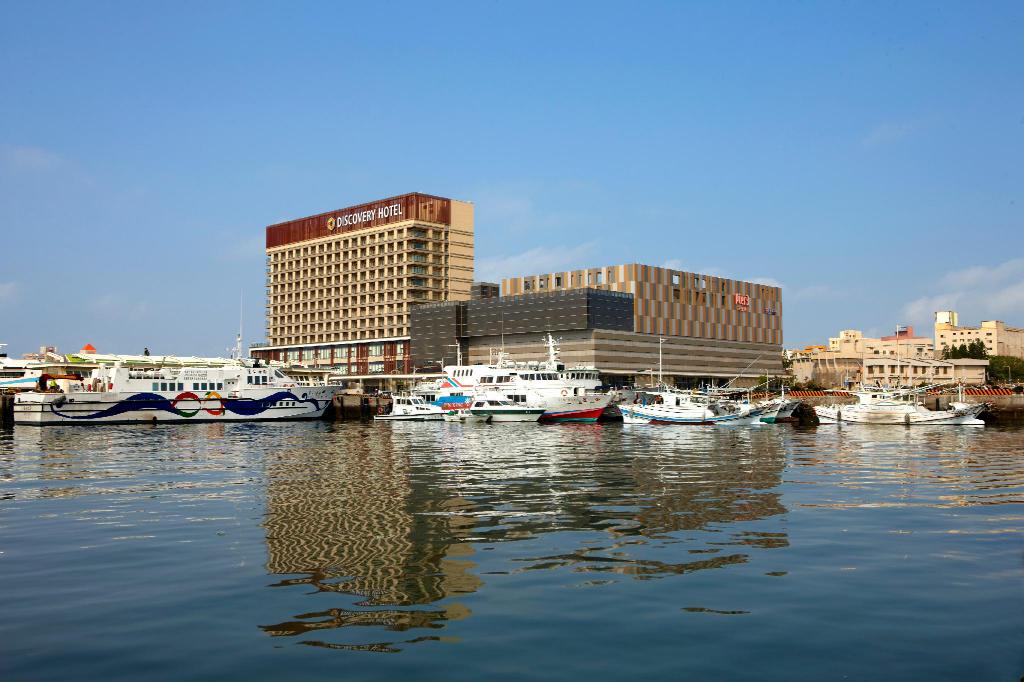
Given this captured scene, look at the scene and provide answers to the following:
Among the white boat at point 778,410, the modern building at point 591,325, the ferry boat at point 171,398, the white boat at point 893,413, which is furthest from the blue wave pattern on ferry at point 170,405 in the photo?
the modern building at point 591,325

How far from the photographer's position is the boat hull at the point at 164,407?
91625mm

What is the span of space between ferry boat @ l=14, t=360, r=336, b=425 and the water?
210 feet

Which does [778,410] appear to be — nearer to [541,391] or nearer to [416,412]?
[541,391]

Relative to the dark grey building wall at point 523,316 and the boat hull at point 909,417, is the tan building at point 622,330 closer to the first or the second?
the dark grey building wall at point 523,316

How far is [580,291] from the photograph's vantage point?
17850cm

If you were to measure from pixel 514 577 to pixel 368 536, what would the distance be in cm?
555

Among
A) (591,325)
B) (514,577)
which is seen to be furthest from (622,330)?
(514,577)

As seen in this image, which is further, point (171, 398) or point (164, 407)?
point (171, 398)

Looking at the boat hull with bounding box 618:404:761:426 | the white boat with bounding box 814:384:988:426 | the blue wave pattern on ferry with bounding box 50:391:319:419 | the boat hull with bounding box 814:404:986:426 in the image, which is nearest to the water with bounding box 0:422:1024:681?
the boat hull with bounding box 618:404:761:426

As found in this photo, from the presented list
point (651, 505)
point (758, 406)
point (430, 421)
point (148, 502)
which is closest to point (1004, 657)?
point (651, 505)

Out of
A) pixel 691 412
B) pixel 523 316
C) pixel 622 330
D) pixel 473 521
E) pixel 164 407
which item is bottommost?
pixel 473 521

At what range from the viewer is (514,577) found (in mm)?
15789

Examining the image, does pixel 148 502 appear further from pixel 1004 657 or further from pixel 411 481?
pixel 1004 657

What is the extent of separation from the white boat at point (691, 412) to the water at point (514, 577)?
50.3 m
